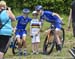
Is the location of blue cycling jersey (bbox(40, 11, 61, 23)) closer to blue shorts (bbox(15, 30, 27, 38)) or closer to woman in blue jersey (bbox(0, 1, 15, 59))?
blue shorts (bbox(15, 30, 27, 38))

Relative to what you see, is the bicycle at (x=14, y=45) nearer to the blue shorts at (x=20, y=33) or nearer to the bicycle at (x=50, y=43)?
the blue shorts at (x=20, y=33)

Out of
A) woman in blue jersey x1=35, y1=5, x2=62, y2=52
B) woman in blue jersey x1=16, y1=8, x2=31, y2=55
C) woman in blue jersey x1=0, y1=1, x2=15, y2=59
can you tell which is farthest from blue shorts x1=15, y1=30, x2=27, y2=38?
woman in blue jersey x1=0, y1=1, x2=15, y2=59

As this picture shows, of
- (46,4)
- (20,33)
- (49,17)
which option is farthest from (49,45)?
(46,4)

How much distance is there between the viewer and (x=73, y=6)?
10.3m

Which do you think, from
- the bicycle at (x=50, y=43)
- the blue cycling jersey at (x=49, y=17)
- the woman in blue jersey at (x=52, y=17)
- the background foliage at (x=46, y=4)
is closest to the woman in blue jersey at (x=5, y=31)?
the woman in blue jersey at (x=52, y=17)

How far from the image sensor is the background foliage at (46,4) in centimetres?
1975

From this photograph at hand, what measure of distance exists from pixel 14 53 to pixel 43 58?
131cm

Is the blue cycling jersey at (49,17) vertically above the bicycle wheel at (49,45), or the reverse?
the blue cycling jersey at (49,17)

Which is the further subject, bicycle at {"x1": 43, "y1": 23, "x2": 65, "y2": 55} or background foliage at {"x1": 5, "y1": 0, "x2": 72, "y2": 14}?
background foliage at {"x1": 5, "y1": 0, "x2": 72, "y2": 14}

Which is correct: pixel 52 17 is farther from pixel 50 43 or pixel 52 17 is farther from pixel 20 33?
pixel 20 33

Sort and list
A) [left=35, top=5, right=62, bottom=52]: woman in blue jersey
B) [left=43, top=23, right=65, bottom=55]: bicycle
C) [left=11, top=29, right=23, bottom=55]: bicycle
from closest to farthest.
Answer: [left=35, top=5, right=62, bottom=52]: woman in blue jersey
[left=11, top=29, right=23, bottom=55]: bicycle
[left=43, top=23, right=65, bottom=55]: bicycle

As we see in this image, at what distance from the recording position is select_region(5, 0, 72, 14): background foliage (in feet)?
64.8

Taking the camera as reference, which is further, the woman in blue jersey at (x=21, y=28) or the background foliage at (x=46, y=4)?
the background foliage at (x=46, y=4)

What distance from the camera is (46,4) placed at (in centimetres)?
1983
